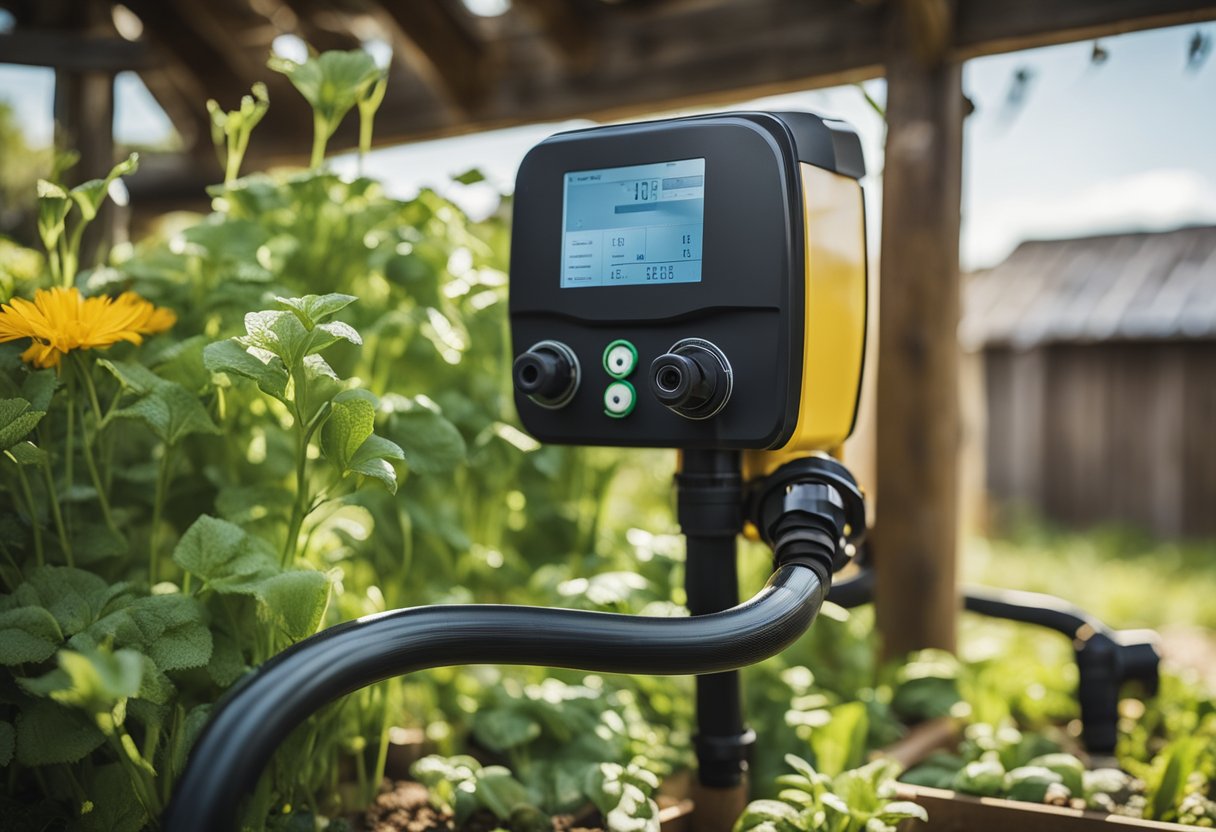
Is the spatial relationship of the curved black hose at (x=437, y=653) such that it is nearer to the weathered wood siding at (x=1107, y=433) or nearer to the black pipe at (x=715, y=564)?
the black pipe at (x=715, y=564)

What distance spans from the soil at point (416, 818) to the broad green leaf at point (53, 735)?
1.14 feet

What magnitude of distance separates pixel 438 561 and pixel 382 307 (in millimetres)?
375

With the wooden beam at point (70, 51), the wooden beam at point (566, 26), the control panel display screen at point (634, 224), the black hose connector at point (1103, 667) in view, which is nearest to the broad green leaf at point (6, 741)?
the control panel display screen at point (634, 224)

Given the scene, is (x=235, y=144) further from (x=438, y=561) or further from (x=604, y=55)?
(x=604, y=55)

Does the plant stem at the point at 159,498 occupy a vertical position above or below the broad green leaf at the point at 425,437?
below

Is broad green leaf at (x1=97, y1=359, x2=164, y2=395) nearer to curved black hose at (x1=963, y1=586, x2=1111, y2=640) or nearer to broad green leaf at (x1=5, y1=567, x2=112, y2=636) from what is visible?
broad green leaf at (x1=5, y1=567, x2=112, y2=636)

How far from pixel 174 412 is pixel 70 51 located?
1543mm

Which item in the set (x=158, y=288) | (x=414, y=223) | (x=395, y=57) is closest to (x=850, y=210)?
(x=414, y=223)

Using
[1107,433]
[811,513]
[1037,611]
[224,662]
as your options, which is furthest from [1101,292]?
[224,662]

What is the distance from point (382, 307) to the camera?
1.29 m

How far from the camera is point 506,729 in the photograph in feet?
3.67

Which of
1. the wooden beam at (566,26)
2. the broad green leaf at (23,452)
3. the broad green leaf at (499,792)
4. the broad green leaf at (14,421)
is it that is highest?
the wooden beam at (566,26)

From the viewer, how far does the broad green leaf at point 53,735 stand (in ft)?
2.69

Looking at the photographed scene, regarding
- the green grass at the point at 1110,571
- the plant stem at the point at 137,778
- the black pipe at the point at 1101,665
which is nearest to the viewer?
the plant stem at the point at 137,778
